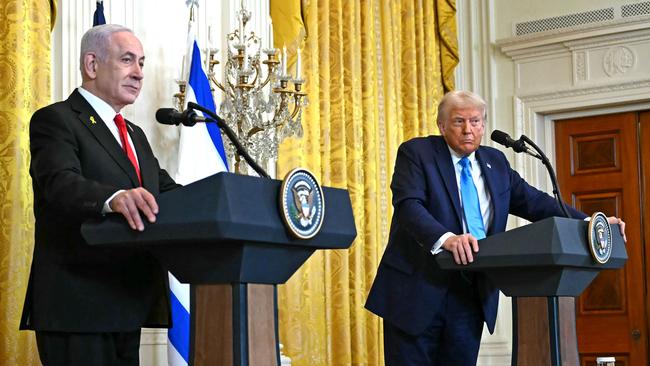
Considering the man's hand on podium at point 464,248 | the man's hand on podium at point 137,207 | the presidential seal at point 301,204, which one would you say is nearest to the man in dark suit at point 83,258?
the man's hand on podium at point 137,207

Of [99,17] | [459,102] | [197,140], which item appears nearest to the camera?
[459,102]

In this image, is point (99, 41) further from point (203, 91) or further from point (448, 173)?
point (203, 91)

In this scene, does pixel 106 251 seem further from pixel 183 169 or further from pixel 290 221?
pixel 183 169

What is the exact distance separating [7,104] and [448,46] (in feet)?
13.7

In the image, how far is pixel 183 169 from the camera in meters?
4.62

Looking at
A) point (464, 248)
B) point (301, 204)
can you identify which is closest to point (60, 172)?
point (301, 204)

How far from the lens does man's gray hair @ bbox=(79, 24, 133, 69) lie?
283 cm

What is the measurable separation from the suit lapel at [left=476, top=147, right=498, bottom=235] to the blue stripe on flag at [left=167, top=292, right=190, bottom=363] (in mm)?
1385

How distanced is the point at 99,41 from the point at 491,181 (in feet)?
5.28

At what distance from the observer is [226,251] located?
2314mm

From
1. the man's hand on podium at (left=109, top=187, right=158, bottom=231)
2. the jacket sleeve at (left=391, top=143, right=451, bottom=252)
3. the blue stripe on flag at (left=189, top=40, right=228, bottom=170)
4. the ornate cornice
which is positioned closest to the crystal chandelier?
the blue stripe on flag at (left=189, top=40, right=228, bottom=170)

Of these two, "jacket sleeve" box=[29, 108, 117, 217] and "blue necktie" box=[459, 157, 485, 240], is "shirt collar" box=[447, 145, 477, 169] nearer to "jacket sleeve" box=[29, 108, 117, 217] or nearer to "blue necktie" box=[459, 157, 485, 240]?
"blue necktie" box=[459, 157, 485, 240]

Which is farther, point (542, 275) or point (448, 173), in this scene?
point (448, 173)

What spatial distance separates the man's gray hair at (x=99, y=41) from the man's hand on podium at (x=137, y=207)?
69cm
